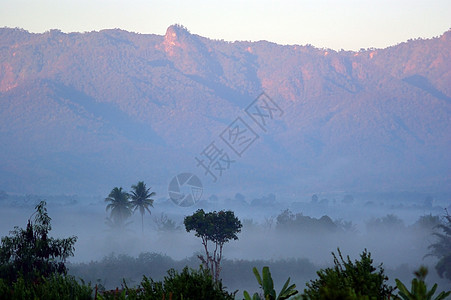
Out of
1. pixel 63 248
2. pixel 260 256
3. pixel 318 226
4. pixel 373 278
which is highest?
pixel 318 226

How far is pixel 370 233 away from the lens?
169 m

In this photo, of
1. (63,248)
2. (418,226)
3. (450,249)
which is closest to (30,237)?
(63,248)

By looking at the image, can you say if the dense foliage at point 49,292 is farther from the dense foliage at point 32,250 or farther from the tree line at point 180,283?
the dense foliage at point 32,250

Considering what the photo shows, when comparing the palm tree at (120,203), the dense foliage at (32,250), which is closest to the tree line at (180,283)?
the dense foliage at (32,250)

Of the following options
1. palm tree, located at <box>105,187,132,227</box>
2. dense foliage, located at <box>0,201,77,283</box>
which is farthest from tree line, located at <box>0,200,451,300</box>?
palm tree, located at <box>105,187,132,227</box>

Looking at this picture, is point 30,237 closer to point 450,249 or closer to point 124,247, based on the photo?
point 450,249

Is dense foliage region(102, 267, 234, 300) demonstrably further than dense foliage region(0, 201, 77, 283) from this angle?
No

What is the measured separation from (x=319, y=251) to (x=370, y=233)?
45785 mm

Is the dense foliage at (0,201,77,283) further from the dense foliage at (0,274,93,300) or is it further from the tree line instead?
the dense foliage at (0,274,93,300)

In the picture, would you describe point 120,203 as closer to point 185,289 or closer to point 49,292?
point 49,292

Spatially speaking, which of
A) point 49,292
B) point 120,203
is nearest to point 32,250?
point 49,292

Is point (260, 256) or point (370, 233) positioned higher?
point (370, 233)

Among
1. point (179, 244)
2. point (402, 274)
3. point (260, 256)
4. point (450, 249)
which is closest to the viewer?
point (450, 249)

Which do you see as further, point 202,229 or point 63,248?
point 202,229
